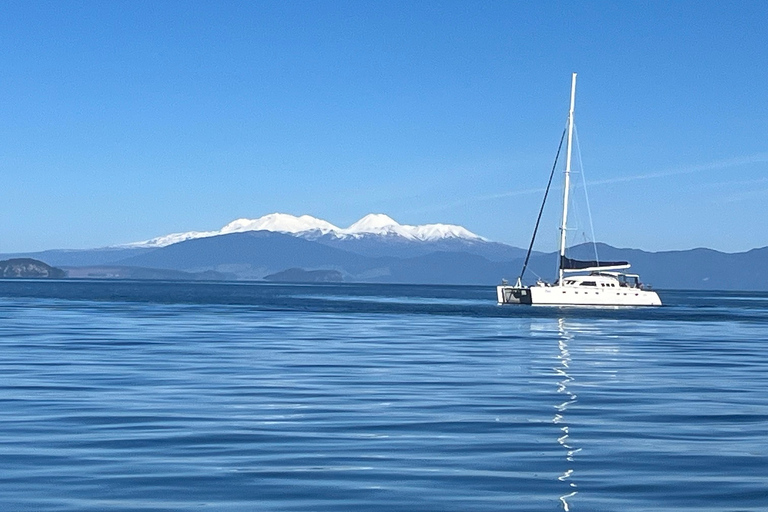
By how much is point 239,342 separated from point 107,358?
11.2 metres

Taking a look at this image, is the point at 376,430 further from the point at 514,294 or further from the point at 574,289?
the point at 514,294

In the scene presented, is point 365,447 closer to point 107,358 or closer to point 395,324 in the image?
point 107,358

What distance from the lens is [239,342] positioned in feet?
154

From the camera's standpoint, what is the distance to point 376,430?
19.8 meters

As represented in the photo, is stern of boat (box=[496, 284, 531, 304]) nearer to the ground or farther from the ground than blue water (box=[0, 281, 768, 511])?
farther from the ground

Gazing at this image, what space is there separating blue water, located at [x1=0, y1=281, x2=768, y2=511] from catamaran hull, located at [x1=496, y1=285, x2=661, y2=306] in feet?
226

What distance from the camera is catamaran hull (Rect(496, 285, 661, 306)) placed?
110 m

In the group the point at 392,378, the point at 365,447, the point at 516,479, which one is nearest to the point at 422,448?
the point at 365,447

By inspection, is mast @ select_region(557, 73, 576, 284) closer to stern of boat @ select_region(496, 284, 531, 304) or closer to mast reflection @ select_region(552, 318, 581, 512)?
stern of boat @ select_region(496, 284, 531, 304)

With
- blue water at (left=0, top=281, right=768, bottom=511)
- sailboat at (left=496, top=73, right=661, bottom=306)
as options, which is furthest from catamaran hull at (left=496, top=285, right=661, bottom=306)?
Answer: blue water at (left=0, top=281, right=768, bottom=511)

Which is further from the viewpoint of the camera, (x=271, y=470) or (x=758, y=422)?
(x=758, y=422)

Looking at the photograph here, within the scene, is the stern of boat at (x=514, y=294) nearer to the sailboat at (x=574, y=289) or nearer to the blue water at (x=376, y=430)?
the sailboat at (x=574, y=289)

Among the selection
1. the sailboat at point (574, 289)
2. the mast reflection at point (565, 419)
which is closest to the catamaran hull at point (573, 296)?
the sailboat at point (574, 289)

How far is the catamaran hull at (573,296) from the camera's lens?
11031 centimetres
